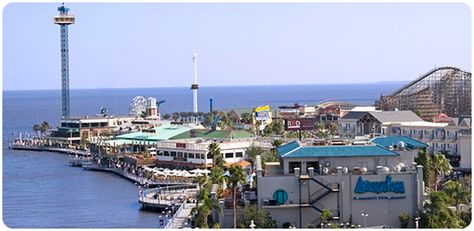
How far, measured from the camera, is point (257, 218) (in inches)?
801

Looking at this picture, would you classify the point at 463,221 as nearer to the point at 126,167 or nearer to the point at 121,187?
the point at 121,187

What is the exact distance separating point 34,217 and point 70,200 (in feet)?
15.7

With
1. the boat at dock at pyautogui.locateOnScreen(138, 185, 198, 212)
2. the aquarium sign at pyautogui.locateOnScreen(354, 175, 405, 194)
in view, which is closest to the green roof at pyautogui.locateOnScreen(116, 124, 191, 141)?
the boat at dock at pyautogui.locateOnScreen(138, 185, 198, 212)

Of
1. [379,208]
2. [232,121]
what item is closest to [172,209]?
[379,208]

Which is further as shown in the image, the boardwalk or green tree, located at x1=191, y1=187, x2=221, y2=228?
the boardwalk

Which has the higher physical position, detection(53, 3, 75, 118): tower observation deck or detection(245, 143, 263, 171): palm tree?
detection(53, 3, 75, 118): tower observation deck

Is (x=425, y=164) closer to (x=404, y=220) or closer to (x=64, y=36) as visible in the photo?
(x=404, y=220)

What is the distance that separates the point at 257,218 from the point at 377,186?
276 cm

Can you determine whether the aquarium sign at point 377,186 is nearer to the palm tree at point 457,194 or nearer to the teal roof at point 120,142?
the palm tree at point 457,194

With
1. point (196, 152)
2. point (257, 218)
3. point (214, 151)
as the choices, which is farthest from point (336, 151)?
point (196, 152)

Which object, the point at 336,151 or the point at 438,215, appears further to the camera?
the point at 336,151

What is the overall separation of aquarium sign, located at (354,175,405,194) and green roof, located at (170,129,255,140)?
22.9m

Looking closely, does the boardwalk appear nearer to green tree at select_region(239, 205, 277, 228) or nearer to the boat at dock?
the boat at dock

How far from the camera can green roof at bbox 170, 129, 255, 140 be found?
43875mm
